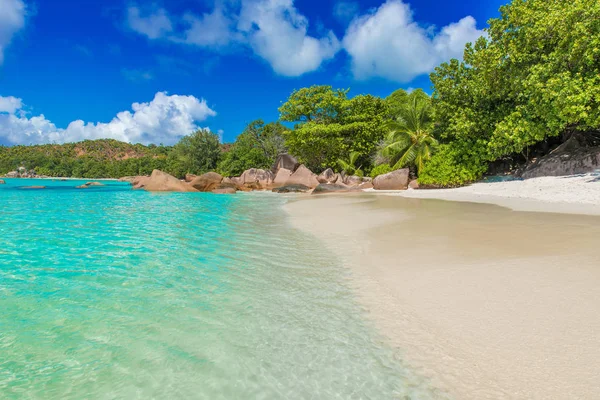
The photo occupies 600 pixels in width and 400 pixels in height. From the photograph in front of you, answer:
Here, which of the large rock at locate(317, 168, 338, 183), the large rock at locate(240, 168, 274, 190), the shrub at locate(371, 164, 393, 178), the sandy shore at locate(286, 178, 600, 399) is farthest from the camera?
the large rock at locate(240, 168, 274, 190)

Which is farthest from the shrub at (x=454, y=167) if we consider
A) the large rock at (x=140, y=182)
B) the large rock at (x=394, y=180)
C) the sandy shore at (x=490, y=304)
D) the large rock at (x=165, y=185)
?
the large rock at (x=140, y=182)

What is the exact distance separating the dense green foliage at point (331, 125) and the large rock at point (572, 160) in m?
12.5

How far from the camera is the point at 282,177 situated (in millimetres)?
28922

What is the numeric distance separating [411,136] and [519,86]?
8098 mm

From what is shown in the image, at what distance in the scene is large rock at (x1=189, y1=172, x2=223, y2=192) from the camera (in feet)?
89.7

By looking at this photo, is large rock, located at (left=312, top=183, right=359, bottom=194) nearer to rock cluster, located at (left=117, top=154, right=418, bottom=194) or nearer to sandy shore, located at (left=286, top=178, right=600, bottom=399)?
rock cluster, located at (left=117, top=154, right=418, bottom=194)

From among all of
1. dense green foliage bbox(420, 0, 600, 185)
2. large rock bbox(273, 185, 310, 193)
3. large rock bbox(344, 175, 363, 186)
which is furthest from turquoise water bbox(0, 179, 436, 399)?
large rock bbox(344, 175, 363, 186)

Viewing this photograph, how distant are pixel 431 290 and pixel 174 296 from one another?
269 centimetres

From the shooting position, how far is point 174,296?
11.1 feet

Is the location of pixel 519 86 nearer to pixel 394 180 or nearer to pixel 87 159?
pixel 394 180

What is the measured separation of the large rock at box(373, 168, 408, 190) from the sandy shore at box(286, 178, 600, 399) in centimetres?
1497

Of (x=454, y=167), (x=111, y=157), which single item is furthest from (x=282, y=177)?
(x=111, y=157)

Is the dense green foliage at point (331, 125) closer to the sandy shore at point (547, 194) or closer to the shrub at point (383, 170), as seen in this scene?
the shrub at point (383, 170)

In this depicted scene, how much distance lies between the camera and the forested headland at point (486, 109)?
40.0 ft
